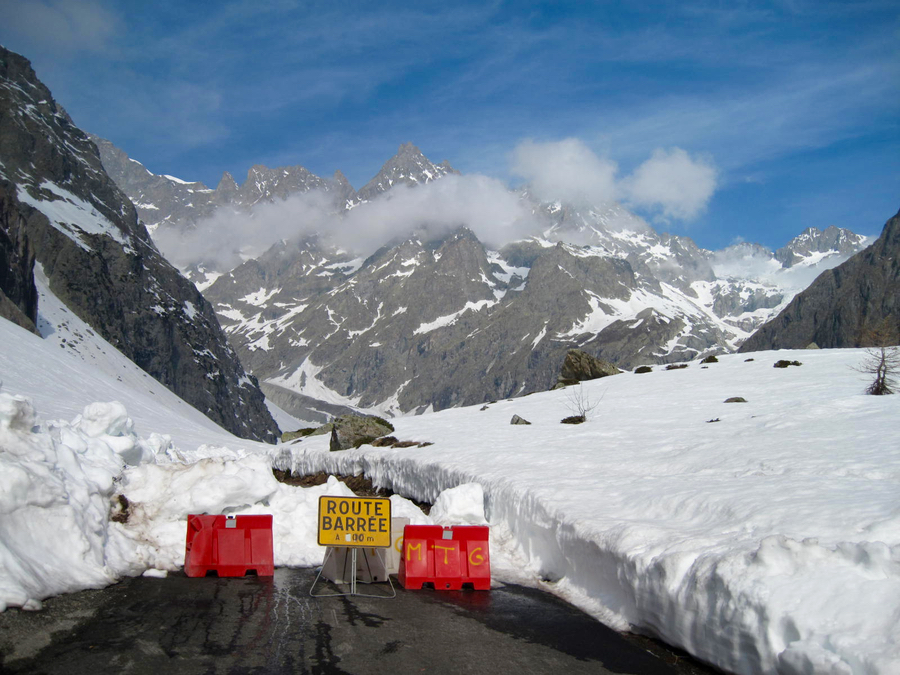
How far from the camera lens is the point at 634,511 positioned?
11547mm

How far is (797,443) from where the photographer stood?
1468 centimetres

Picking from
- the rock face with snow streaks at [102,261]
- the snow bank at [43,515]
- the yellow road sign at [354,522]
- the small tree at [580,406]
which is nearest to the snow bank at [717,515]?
the small tree at [580,406]

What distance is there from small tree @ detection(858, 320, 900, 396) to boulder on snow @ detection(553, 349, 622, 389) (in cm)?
1806

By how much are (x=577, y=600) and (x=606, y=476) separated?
518 cm

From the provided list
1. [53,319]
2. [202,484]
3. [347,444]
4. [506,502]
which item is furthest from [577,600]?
[53,319]

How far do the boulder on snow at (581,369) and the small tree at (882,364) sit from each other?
18059 millimetres

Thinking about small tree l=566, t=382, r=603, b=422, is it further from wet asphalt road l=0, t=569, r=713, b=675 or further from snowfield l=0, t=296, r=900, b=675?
wet asphalt road l=0, t=569, r=713, b=675

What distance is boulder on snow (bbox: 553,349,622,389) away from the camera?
4653 centimetres

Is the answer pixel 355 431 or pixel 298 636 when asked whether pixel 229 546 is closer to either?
pixel 298 636

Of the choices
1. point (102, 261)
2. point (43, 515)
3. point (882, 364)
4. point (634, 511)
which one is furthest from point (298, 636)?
point (102, 261)

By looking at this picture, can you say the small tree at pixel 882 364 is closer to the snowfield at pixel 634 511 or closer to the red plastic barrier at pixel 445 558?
the snowfield at pixel 634 511

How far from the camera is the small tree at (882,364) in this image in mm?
23094

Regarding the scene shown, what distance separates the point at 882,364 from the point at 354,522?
70.7 ft

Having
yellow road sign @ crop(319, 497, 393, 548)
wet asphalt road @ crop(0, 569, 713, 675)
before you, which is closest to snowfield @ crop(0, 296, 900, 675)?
wet asphalt road @ crop(0, 569, 713, 675)
